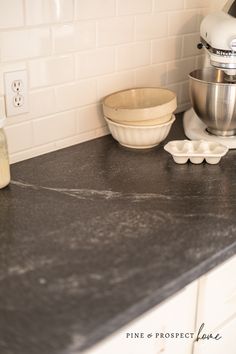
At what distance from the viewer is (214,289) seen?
104cm

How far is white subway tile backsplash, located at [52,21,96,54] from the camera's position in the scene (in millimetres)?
1289

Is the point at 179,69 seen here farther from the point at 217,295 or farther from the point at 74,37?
the point at 217,295

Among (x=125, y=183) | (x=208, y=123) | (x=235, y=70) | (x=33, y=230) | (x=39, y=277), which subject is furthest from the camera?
(x=208, y=123)

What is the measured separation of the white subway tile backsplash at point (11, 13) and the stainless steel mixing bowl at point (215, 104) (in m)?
0.52

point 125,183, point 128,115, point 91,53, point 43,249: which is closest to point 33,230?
point 43,249

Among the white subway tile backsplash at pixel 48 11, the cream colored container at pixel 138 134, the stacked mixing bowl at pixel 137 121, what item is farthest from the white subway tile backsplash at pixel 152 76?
the white subway tile backsplash at pixel 48 11

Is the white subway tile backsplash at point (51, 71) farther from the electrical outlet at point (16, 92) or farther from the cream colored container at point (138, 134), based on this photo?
the cream colored container at point (138, 134)

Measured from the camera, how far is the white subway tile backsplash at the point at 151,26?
150 cm

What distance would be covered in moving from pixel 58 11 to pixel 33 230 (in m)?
0.58

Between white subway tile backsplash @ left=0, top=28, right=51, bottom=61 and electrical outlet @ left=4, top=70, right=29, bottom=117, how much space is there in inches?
1.6

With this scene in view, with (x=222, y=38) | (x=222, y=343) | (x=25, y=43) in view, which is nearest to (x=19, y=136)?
(x=25, y=43)

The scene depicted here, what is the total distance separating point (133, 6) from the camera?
4.79 ft

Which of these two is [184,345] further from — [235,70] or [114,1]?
[114,1]

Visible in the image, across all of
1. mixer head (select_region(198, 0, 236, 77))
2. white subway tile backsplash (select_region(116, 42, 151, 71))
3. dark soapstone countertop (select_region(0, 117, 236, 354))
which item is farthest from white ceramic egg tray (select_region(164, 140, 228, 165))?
white subway tile backsplash (select_region(116, 42, 151, 71))
